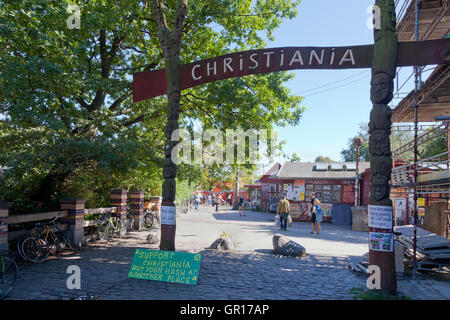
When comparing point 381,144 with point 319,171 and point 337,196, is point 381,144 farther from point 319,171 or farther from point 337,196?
point 319,171

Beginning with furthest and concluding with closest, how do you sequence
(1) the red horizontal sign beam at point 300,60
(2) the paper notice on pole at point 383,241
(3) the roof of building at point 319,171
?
1. (3) the roof of building at point 319,171
2. (1) the red horizontal sign beam at point 300,60
3. (2) the paper notice on pole at point 383,241

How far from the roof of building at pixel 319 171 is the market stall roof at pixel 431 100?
13.0 m

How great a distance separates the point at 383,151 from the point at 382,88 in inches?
42.1

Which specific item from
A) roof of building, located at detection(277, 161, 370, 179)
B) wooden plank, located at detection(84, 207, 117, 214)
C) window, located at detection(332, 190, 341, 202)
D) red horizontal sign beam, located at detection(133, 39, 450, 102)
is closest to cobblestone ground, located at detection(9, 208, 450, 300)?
wooden plank, located at detection(84, 207, 117, 214)

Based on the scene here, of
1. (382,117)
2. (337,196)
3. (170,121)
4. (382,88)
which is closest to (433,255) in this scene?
(382,117)

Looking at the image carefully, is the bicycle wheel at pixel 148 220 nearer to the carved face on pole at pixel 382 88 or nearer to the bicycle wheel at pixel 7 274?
the bicycle wheel at pixel 7 274

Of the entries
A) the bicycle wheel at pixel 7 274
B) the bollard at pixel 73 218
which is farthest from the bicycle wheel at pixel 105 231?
the bicycle wheel at pixel 7 274

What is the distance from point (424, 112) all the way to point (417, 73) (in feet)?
12.1

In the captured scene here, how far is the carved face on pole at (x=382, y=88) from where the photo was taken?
210 inches

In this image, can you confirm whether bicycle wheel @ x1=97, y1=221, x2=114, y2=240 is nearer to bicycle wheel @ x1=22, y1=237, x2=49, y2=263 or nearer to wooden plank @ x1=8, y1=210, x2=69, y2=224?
wooden plank @ x1=8, y1=210, x2=69, y2=224

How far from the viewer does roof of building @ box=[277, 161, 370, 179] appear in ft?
82.3

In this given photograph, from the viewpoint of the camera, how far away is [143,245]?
35.0 ft
